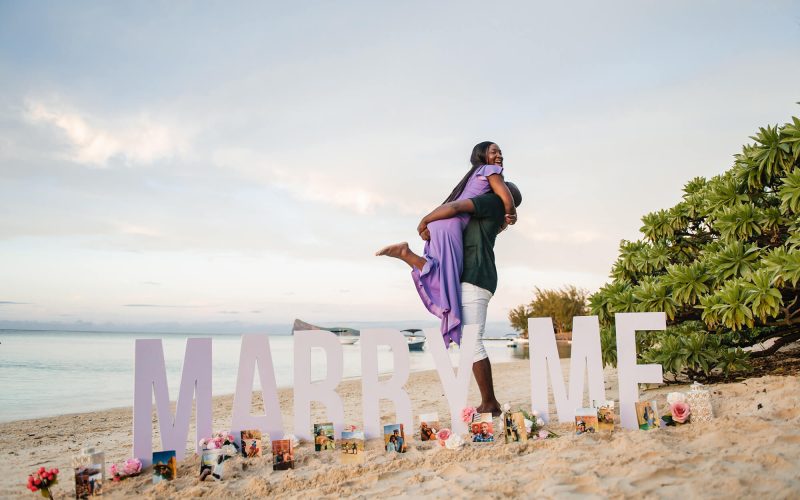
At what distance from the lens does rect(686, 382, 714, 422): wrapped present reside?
3791 mm

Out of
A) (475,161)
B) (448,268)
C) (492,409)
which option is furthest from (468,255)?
(492,409)

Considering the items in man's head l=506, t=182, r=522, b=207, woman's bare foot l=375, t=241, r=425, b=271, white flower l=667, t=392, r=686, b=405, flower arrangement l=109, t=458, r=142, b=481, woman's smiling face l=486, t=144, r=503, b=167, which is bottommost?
flower arrangement l=109, t=458, r=142, b=481

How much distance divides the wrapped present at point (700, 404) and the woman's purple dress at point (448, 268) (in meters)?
1.77

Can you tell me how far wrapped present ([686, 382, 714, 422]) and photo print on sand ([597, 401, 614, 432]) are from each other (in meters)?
0.57

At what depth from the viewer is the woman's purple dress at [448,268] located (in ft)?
14.9

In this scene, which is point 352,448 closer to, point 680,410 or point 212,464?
point 212,464

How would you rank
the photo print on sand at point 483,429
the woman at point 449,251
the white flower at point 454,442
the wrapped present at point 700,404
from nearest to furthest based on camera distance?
1. the white flower at point 454,442
2. the wrapped present at point 700,404
3. the photo print on sand at point 483,429
4. the woman at point 449,251

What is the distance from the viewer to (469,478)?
300 cm

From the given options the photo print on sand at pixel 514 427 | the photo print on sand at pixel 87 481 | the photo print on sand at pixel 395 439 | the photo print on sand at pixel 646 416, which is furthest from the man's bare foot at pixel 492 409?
the photo print on sand at pixel 87 481

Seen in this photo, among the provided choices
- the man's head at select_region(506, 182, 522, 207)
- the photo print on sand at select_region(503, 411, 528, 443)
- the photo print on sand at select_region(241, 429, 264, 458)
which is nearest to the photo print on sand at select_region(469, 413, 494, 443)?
the photo print on sand at select_region(503, 411, 528, 443)

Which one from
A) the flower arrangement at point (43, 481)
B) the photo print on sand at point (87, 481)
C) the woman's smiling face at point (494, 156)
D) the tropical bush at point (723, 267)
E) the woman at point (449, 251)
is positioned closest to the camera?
the flower arrangement at point (43, 481)

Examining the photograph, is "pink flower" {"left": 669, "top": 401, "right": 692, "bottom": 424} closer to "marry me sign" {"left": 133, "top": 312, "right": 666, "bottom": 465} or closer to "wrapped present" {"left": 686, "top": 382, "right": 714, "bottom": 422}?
"wrapped present" {"left": 686, "top": 382, "right": 714, "bottom": 422}

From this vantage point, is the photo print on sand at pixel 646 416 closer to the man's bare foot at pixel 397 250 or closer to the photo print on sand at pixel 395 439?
the photo print on sand at pixel 395 439

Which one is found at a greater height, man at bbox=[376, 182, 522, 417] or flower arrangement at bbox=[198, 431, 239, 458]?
man at bbox=[376, 182, 522, 417]
